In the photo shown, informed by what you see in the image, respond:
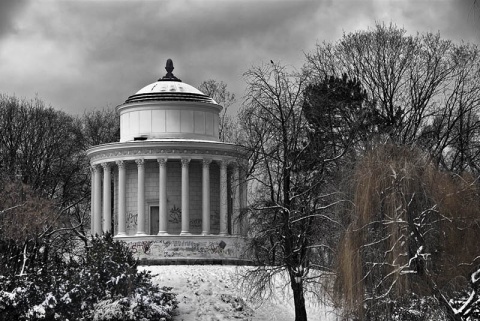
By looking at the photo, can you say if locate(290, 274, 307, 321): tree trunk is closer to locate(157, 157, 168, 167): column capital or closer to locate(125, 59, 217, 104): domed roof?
locate(157, 157, 168, 167): column capital

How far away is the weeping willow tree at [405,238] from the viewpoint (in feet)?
117

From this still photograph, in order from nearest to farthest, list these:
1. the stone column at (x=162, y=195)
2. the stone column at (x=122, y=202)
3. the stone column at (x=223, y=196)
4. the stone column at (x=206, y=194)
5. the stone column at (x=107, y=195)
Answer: the stone column at (x=162, y=195) < the stone column at (x=206, y=194) < the stone column at (x=122, y=202) < the stone column at (x=223, y=196) < the stone column at (x=107, y=195)

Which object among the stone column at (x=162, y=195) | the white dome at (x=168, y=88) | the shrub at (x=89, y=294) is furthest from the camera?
the white dome at (x=168, y=88)

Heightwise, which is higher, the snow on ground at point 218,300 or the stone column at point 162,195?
the stone column at point 162,195

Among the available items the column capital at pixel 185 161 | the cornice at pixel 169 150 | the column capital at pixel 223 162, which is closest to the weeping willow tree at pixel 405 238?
the cornice at pixel 169 150

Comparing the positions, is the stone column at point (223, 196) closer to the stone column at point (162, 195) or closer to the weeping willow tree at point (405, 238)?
the stone column at point (162, 195)

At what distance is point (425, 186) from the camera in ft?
121

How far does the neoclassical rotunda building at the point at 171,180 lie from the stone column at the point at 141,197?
59mm

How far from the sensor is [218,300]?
5041 centimetres

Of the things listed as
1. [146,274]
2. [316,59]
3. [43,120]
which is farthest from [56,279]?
[43,120]

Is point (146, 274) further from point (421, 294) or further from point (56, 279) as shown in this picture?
→ point (421, 294)

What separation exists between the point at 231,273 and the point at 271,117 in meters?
11.0

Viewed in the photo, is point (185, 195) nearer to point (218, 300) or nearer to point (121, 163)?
point (121, 163)

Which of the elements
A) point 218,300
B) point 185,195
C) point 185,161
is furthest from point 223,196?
point 218,300
